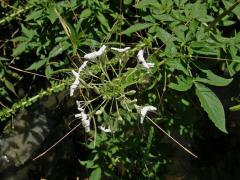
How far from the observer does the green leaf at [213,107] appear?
179 centimetres

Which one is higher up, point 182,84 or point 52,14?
point 52,14

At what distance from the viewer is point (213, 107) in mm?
1830

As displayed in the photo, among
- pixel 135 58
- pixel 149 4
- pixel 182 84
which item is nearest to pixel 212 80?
pixel 182 84

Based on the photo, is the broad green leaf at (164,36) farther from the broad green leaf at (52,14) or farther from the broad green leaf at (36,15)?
the broad green leaf at (36,15)

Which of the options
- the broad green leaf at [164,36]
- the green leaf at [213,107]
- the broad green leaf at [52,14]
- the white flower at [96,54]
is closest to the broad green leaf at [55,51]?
the broad green leaf at [52,14]

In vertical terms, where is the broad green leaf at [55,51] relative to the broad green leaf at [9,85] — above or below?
above

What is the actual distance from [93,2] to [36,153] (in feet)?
4.29

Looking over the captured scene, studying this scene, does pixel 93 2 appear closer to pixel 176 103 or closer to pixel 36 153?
pixel 176 103

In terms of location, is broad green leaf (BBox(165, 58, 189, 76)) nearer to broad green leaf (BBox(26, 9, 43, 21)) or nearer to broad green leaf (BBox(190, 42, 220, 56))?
broad green leaf (BBox(190, 42, 220, 56))

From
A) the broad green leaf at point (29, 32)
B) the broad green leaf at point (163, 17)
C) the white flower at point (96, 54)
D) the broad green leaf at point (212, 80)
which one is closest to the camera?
the white flower at point (96, 54)

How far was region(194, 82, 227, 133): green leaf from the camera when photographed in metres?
1.79

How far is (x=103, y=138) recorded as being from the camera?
244cm

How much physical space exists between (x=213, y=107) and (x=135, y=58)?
785 mm

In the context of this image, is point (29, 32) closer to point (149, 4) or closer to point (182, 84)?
point (149, 4)
